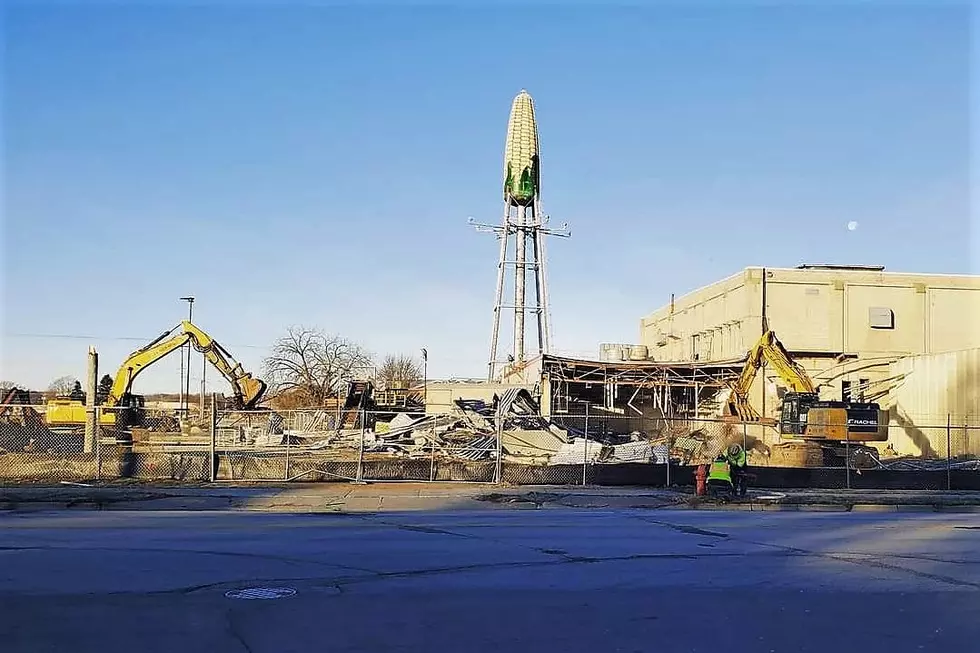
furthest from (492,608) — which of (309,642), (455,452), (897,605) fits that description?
(455,452)

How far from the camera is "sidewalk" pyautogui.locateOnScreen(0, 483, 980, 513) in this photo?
23.1 m

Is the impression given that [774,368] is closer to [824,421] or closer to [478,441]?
[824,421]

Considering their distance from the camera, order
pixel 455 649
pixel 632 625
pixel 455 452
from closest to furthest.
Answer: pixel 455 649, pixel 632 625, pixel 455 452

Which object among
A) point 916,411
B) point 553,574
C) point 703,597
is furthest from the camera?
point 916,411

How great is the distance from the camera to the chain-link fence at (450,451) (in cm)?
2939

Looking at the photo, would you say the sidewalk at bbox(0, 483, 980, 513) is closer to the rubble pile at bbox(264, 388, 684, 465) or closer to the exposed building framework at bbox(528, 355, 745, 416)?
the rubble pile at bbox(264, 388, 684, 465)

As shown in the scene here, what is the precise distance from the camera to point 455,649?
8.40 m

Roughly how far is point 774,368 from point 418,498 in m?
20.3

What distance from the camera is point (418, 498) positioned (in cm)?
2480

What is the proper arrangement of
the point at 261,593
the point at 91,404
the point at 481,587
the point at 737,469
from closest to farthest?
the point at 261,593
the point at 481,587
the point at 737,469
the point at 91,404

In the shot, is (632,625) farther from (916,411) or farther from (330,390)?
(330,390)

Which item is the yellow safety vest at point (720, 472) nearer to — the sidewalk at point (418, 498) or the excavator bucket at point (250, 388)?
the sidewalk at point (418, 498)

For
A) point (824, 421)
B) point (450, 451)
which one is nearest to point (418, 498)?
point (450, 451)

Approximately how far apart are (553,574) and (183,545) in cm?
524
